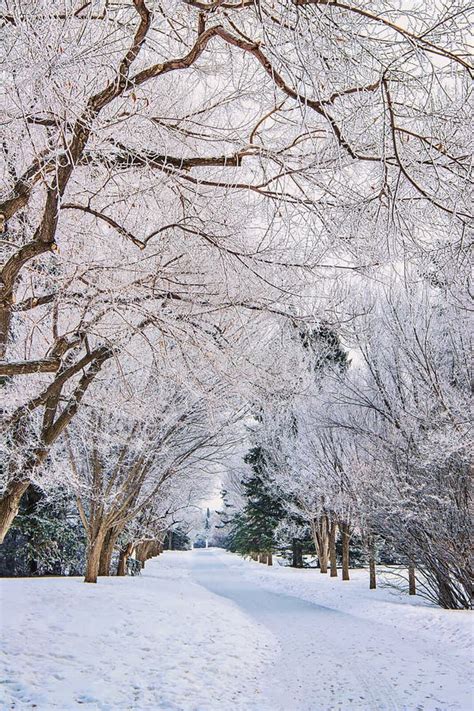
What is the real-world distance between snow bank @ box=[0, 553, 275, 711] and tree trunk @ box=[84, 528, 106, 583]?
207 centimetres

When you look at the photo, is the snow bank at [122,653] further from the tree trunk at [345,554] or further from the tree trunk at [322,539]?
the tree trunk at [322,539]

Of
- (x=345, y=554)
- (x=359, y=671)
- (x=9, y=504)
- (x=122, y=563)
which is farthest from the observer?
(x=345, y=554)

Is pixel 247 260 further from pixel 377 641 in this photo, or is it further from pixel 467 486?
pixel 467 486

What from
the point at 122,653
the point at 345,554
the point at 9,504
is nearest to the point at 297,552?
the point at 345,554

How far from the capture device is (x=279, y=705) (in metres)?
5.19

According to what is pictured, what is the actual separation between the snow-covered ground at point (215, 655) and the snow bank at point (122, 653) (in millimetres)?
18

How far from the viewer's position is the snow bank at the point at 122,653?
5.18 metres

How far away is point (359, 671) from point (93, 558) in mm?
8014

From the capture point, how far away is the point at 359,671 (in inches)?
251

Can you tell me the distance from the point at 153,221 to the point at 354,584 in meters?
15.3

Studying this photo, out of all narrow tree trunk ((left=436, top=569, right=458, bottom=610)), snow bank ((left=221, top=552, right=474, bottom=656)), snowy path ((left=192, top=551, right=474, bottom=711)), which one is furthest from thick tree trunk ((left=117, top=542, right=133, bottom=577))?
narrow tree trunk ((left=436, top=569, right=458, bottom=610))

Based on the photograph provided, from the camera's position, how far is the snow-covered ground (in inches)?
206

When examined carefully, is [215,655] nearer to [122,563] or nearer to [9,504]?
[9,504]

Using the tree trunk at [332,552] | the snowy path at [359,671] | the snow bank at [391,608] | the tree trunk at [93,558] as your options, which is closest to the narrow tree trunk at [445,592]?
the snow bank at [391,608]
